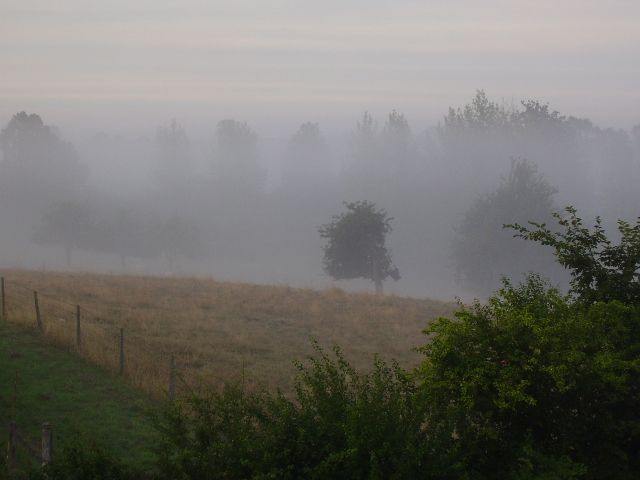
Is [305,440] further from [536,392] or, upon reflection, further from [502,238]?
[502,238]

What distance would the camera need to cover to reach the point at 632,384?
8641 mm

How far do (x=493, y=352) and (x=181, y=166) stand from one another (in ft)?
460

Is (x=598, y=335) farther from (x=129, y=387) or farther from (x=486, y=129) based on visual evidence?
(x=486, y=129)

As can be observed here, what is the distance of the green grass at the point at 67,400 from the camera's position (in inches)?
499

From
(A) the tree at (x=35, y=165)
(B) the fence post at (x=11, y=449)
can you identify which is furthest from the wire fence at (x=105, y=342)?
(A) the tree at (x=35, y=165)

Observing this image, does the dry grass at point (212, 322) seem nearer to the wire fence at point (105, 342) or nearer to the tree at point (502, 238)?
the wire fence at point (105, 342)

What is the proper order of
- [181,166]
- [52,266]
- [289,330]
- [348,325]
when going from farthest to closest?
[181,166]
[52,266]
[348,325]
[289,330]

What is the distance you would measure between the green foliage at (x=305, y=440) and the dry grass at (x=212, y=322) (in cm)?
747

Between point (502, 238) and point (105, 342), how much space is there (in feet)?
145

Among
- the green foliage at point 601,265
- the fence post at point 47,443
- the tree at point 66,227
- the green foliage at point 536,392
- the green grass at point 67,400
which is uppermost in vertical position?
the tree at point 66,227

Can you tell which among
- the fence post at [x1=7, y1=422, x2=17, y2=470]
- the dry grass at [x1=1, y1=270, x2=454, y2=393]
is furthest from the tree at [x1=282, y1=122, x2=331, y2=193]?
the fence post at [x1=7, y1=422, x2=17, y2=470]

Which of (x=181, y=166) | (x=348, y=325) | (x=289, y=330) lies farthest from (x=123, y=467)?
(x=181, y=166)

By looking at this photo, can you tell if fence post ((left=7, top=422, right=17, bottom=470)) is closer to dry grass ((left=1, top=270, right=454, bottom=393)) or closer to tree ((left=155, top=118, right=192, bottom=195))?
dry grass ((left=1, top=270, right=454, bottom=393))

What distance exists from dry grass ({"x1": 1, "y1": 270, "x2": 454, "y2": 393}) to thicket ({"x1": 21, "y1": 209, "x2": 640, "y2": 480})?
7.61 meters
